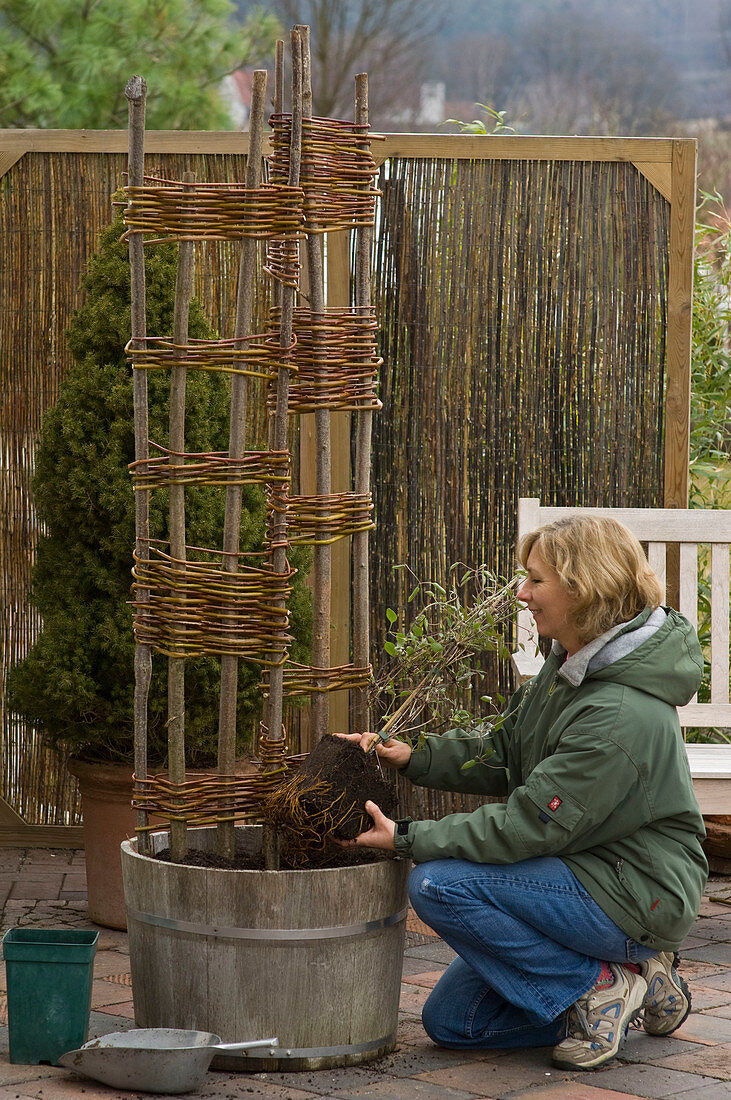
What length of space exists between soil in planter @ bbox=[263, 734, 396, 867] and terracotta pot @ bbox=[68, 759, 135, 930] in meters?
1.11

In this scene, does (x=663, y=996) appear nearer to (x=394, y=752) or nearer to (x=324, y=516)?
(x=394, y=752)

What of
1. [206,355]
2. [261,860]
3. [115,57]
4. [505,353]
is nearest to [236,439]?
[206,355]

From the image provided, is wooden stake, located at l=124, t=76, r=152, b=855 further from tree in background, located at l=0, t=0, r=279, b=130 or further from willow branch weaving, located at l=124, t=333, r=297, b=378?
tree in background, located at l=0, t=0, r=279, b=130

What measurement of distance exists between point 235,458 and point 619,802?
3.27ft

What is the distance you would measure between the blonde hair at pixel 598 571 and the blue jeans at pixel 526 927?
0.49 meters

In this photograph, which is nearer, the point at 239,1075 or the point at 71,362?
the point at 239,1075

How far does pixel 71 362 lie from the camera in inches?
175

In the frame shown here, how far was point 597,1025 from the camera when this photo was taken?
102 inches

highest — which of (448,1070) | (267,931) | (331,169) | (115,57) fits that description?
(115,57)

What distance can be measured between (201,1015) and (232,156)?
2895 millimetres

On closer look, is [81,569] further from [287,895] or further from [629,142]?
[629,142]

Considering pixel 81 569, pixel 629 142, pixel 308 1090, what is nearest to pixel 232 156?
pixel 629 142

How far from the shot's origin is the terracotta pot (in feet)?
11.9

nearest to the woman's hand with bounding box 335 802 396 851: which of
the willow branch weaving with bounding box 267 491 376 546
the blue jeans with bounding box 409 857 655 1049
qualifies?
the blue jeans with bounding box 409 857 655 1049
